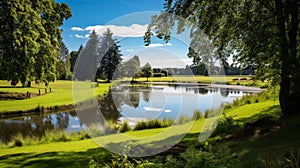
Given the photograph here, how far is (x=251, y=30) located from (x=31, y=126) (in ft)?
49.5

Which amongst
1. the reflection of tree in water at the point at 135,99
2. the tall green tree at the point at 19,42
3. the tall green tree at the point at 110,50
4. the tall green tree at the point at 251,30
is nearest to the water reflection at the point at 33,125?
the tall green tree at the point at 19,42

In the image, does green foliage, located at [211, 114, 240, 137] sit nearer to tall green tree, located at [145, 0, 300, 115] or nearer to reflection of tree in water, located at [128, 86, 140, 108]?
tall green tree, located at [145, 0, 300, 115]

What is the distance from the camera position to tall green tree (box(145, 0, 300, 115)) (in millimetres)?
9156

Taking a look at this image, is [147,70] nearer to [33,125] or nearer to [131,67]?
[131,67]

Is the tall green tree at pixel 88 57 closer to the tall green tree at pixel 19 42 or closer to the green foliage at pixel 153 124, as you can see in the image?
the green foliage at pixel 153 124

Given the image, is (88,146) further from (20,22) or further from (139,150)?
(20,22)

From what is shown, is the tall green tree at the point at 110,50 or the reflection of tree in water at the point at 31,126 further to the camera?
the reflection of tree in water at the point at 31,126

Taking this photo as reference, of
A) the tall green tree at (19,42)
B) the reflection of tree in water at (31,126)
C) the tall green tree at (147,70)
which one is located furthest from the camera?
the tall green tree at (19,42)

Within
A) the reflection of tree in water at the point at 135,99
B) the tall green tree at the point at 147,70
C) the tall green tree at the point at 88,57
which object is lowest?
the reflection of tree in water at the point at 135,99

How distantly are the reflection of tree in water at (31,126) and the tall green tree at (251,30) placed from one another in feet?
32.6

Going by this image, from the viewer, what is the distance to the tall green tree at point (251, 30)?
916cm

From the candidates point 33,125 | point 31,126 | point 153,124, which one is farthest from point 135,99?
point 33,125

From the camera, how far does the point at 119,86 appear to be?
870cm

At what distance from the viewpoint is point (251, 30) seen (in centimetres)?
972
